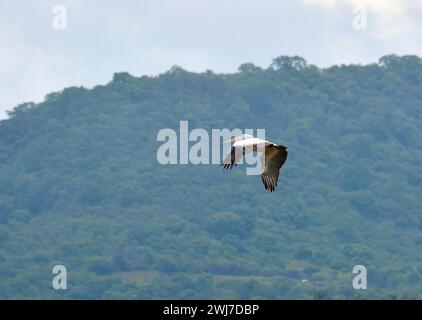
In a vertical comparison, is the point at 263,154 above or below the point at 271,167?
above

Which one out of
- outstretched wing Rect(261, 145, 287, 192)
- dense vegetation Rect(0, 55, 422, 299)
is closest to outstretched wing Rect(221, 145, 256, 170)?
outstretched wing Rect(261, 145, 287, 192)

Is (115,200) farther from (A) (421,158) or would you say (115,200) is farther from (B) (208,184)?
(A) (421,158)

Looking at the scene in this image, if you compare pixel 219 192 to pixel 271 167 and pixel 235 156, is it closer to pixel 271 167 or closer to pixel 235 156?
pixel 271 167

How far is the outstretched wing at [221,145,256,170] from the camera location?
65.6ft

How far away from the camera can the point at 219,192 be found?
120 m

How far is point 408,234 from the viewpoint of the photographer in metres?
116

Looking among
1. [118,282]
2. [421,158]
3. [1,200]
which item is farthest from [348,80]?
[118,282]

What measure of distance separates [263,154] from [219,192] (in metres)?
99.2

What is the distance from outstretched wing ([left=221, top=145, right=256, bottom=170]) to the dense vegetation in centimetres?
7102

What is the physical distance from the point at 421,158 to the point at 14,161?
3177 centimetres

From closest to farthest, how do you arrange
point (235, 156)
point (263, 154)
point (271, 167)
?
point (235, 156) < point (263, 154) < point (271, 167)

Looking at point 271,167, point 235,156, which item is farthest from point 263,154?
point 235,156

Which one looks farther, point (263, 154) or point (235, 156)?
point (263, 154)
